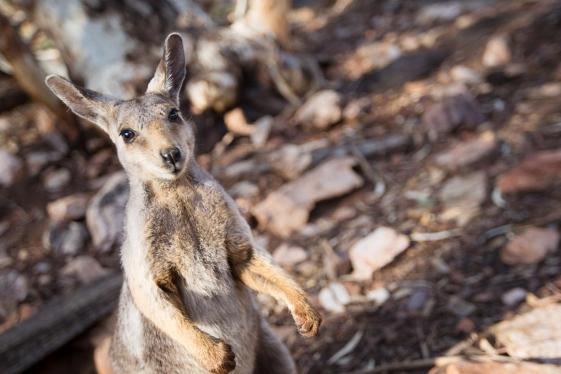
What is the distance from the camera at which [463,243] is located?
11.7ft

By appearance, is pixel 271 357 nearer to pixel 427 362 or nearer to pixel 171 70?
pixel 427 362

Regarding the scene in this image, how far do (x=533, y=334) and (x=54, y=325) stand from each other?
2.69m

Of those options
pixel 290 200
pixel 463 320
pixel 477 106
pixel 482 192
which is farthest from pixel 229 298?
pixel 477 106

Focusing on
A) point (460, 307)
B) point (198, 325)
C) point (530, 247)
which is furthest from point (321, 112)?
point (198, 325)

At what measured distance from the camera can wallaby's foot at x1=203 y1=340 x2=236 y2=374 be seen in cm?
232

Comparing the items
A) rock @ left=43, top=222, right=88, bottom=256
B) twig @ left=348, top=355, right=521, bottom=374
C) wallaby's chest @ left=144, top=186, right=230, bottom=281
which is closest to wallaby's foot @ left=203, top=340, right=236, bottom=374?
wallaby's chest @ left=144, top=186, right=230, bottom=281

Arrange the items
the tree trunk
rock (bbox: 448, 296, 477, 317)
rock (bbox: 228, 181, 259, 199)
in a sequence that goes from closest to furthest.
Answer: rock (bbox: 448, 296, 477, 317) → rock (bbox: 228, 181, 259, 199) → the tree trunk

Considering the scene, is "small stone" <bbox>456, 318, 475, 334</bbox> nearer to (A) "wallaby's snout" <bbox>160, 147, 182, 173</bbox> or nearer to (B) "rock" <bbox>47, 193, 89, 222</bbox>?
(A) "wallaby's snout" <bbox>160, 147, 182, 173</bbox>

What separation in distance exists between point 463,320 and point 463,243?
2.20 ft

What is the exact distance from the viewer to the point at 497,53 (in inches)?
221

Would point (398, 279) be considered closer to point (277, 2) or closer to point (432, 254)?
point (432, 254)

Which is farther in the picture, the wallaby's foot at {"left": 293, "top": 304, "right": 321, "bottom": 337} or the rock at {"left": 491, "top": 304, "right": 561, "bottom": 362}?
the rock at {"left": 491, "top": 304, "right": 561, "bottom": 362}

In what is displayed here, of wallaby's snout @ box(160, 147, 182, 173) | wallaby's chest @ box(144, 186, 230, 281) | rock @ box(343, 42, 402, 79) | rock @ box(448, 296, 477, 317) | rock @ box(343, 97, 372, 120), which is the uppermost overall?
rock @ box(343, 42, 402, 79)

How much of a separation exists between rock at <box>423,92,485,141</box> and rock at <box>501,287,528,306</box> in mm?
1955
